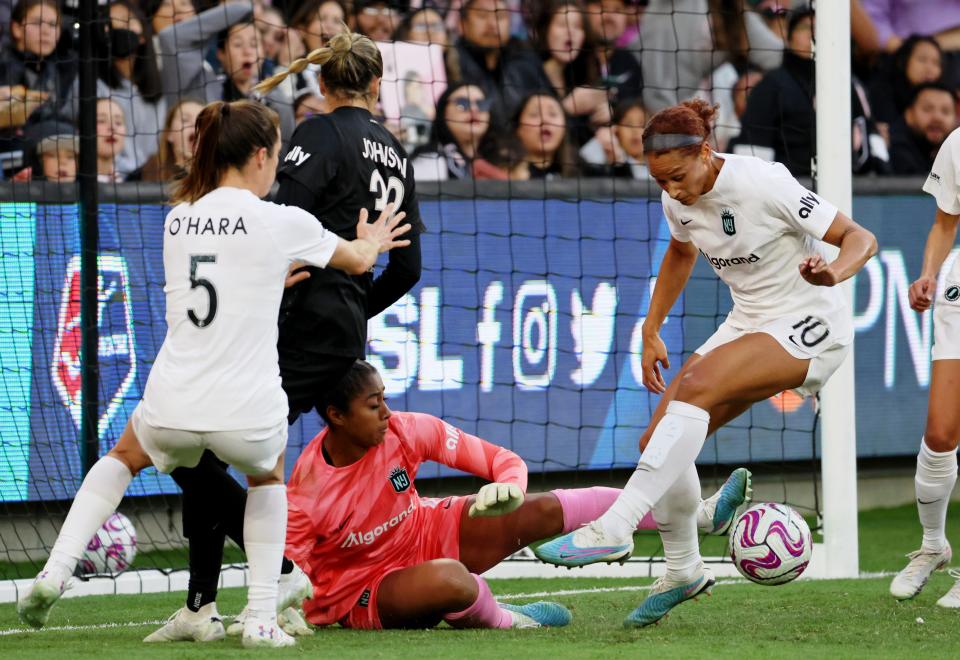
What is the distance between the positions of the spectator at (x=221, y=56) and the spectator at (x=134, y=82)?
128mm

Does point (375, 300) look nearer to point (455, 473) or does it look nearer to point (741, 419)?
point (455, 473)

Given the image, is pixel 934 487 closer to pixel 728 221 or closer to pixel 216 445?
pixel 728 221

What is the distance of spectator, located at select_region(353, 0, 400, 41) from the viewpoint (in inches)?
355

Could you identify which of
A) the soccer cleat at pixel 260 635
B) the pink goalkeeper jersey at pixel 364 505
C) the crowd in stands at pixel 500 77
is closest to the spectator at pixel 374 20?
the crowd in stands at pixel 500 77

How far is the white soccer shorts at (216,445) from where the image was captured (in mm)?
4031

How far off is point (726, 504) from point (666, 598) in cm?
55

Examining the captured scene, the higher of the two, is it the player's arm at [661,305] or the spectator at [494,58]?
the spectator at [494,58]

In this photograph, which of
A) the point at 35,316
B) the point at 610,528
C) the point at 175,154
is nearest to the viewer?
the point at 610,528

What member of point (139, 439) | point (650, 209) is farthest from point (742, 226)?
point (650, 209)

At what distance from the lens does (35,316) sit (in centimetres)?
700

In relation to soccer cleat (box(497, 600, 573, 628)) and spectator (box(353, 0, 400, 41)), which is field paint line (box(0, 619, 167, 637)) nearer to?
soccer cleat (box(497, 600, 573, 628))

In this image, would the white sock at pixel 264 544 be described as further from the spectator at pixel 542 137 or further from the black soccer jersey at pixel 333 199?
the spectator at pixel 542 137

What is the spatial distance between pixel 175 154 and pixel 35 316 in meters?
1.29

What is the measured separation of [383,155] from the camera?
480 cm
